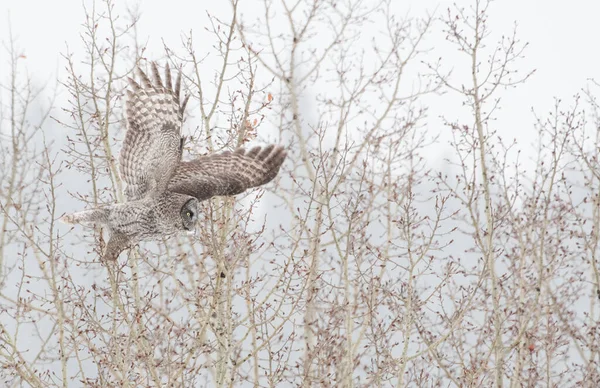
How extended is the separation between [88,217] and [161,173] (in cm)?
87

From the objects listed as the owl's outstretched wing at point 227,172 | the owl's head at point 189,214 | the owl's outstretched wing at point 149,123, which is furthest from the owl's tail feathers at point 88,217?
the owl's head at point 189,214

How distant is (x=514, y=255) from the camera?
11.9m

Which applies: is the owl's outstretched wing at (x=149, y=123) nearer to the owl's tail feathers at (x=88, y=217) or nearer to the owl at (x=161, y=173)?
the owl at (x=161, y=173)

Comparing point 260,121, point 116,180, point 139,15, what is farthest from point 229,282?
point 139,15

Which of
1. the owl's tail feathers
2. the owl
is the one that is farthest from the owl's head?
the owl's tail feathers

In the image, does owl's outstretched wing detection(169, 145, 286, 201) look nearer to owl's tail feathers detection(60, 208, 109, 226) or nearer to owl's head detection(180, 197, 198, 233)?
owl's head detection(180, 197, 198, 233)

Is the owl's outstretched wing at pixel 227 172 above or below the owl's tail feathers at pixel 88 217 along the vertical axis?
above

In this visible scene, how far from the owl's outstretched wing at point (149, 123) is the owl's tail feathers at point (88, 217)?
1.74 ft

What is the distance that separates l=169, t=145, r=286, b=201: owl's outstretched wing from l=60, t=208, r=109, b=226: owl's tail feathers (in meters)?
0.73

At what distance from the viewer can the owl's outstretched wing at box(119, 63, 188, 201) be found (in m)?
8.47

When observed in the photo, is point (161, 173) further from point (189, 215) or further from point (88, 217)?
point (88, 217)

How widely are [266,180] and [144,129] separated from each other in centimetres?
149

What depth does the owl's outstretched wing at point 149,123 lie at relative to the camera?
847cm

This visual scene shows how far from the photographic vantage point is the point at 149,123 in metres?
8.62
